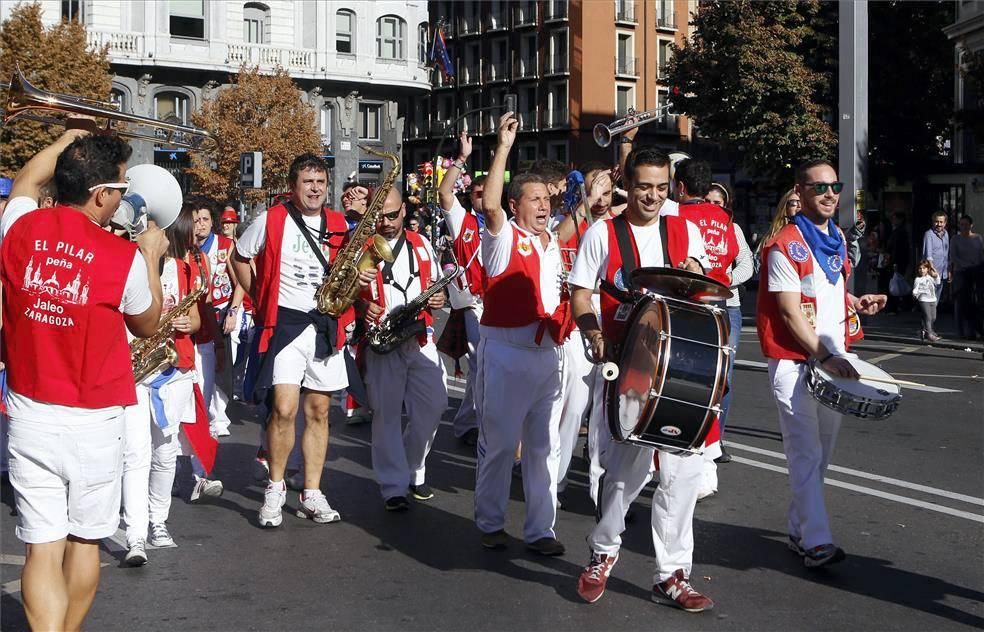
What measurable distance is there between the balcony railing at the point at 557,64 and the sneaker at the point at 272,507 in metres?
65.3

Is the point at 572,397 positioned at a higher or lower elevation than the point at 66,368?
lower

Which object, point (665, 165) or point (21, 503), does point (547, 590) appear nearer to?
point (665, 165)

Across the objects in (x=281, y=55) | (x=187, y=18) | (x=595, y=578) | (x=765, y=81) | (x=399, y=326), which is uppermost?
(x=187, y=18)

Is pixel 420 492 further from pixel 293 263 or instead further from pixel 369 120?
pixel 369 120

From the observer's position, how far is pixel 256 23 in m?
53.1

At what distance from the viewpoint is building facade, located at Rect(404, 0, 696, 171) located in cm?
7100

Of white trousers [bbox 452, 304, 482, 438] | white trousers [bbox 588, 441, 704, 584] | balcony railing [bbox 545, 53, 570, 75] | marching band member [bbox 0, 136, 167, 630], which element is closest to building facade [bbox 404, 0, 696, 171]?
balcony railing [bbox 545, 53, 570, 75]

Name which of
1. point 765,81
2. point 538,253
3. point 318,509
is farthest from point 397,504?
point 765,81

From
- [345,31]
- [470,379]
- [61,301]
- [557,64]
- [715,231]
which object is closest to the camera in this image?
[61,301]

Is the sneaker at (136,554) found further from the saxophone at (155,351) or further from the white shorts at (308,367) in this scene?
the white shorts at (308,367)

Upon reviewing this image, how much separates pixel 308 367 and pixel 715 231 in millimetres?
2612

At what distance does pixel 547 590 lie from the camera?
6.21 metres

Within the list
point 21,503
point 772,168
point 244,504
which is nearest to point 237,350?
point 244,504

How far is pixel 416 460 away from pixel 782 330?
9.14 ft
